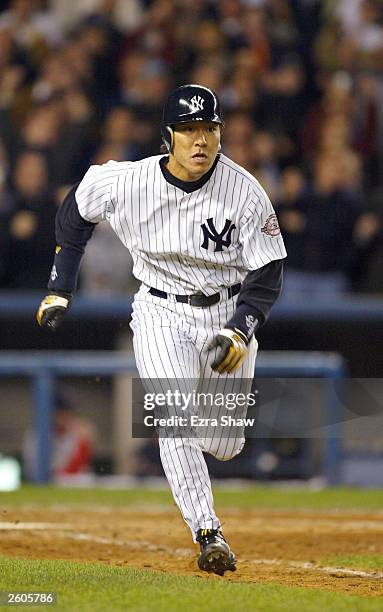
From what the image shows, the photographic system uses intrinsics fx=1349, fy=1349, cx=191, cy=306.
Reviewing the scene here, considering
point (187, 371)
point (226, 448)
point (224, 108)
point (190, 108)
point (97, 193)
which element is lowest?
point (226, 448)

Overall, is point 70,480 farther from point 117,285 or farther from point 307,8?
point 307,8

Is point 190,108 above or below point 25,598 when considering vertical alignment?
above

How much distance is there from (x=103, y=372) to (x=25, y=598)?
5558 millimetres

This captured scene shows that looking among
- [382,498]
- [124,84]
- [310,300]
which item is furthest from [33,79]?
[382,498]

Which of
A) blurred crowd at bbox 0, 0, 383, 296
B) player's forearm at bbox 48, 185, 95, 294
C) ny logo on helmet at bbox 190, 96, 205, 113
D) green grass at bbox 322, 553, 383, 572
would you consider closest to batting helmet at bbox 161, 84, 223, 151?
ny logo on helmet at bbox 190, 96, 205, 113

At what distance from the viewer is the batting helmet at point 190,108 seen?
16.9 ft

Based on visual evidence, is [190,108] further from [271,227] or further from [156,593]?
[156,593]

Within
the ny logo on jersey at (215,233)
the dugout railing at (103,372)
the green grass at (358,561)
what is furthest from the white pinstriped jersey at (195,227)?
the dugout railing at (103,372)

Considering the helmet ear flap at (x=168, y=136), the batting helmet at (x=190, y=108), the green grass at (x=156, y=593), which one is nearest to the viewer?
the green grass at (x=156, y=593)

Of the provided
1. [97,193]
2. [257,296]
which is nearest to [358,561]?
[257,296]

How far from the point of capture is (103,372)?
9852 millimetres

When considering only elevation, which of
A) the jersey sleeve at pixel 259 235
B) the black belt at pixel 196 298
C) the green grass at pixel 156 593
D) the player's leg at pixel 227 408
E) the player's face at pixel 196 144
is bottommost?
the green grass at pixel 156 593

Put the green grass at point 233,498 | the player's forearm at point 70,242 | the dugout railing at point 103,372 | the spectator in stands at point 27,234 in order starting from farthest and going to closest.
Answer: the spectator in stands at point 27,234 < the dugout railing at point 103,372 < the green grass at point 233,498 < the player's forearm at point 70,242

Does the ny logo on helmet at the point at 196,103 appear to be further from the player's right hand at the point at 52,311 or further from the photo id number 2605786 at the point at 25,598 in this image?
the photo id number 2605786 at the point at 25,598
